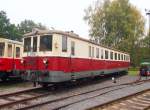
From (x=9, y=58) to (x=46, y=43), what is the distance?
488cm

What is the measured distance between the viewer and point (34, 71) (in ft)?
53.2

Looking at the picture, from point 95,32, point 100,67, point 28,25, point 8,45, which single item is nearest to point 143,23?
point 95,32

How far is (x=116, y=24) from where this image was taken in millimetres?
55688

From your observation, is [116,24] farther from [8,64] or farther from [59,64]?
[59,64]

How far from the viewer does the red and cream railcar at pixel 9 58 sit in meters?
19.5

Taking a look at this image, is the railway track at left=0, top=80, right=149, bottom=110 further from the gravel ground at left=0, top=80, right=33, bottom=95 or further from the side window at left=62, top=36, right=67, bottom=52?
the side window at left=62, top=36, right=67, bottom=52

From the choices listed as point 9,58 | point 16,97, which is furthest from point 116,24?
point 16,97

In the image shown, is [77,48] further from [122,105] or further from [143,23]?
[143,23]

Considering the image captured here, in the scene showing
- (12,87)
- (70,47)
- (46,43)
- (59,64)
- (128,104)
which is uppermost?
(46,43)

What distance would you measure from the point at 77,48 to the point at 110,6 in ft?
132

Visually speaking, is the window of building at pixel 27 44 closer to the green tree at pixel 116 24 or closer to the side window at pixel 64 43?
the side window at pixel 64 43

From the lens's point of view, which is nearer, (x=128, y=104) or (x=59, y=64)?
(x=128, y=104)

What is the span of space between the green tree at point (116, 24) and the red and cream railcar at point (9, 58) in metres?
35.1

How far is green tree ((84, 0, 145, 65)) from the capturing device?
5506 cm
